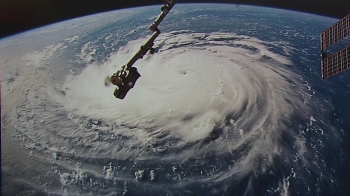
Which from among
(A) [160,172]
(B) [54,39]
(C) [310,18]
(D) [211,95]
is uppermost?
(B) [54,39]

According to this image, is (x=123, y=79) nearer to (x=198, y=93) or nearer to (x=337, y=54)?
(x=198, y=93)

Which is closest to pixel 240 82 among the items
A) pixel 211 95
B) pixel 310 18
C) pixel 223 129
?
pixel 211 95

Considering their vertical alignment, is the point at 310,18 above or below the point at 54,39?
below

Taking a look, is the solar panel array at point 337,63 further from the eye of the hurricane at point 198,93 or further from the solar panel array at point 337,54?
the eye of the hurricane at point 198,93

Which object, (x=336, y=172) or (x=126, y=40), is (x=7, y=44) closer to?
(x=126, y=40)

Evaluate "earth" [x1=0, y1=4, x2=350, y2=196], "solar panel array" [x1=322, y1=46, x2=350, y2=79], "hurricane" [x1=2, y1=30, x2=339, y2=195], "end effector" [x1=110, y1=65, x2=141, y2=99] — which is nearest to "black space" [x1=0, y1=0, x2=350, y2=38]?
"earth" [x1=0, y1=4, x2=350, y2=196]

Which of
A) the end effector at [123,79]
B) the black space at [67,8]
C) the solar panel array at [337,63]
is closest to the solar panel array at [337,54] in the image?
the solar panel array at [337,63]
